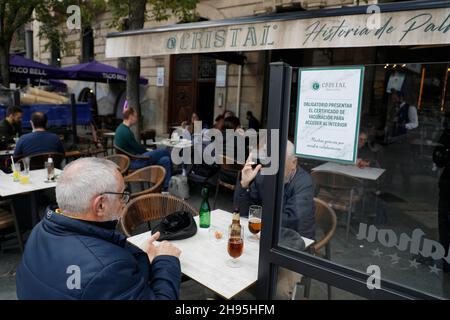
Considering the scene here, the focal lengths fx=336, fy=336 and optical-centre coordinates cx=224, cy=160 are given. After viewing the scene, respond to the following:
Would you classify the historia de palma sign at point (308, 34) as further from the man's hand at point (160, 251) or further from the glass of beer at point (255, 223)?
the man's hand at point (160, 251)

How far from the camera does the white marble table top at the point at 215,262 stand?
5.87 ft

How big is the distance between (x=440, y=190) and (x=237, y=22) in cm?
255

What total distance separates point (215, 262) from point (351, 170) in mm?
1196

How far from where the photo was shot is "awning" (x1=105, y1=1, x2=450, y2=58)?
237 centimetres

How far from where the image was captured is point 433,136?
245cm

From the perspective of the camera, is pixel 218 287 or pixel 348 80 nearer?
pixel 348 80

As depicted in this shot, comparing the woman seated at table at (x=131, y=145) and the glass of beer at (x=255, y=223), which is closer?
the glass of beer at (x=255, y=223)

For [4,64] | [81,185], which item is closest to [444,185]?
[81,185]

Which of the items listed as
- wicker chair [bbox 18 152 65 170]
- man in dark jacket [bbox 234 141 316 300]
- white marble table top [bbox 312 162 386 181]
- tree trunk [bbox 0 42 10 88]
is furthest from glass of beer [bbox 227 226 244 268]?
tree trunk [bbox 0 42 10 88]

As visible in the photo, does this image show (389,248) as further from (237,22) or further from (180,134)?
(180,134)

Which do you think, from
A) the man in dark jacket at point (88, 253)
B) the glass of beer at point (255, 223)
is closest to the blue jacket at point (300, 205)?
the glass of beer at point (255, 223)

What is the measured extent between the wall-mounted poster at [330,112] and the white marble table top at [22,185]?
3037 millimetres

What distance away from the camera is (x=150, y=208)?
3.11m
